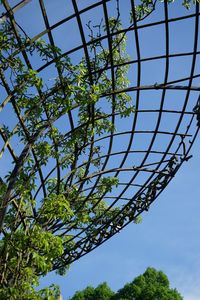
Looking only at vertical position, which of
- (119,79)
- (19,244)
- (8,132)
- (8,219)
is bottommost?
(19,244)

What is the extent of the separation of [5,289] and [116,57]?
3.68m

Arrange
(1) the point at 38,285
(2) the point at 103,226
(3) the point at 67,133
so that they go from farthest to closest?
(2) the point at 103,226 < (3) the point at 67,133 < (1) the point at 38,285

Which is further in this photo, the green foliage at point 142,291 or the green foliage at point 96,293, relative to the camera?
the green foliage at point 96,293

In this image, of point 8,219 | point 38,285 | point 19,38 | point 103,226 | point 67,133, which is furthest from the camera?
point 103,226

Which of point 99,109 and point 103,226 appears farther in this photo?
point 103,226

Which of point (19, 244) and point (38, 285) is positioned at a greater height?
point (19, 244)

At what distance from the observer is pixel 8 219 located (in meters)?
6.64

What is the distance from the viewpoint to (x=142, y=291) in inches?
1150

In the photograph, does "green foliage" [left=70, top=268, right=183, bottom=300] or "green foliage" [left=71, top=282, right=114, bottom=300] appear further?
"green foliage" [left=71, top=282, right=114, bottom=300]

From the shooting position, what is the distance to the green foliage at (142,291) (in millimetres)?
28984

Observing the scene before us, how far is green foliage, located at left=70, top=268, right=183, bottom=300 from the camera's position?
28984 millimetres

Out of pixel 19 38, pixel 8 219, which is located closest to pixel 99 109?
pixel 19 38

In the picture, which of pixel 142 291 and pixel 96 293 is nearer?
pixel 142 291

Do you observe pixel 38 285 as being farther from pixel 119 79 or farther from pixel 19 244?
pixel 119 79
